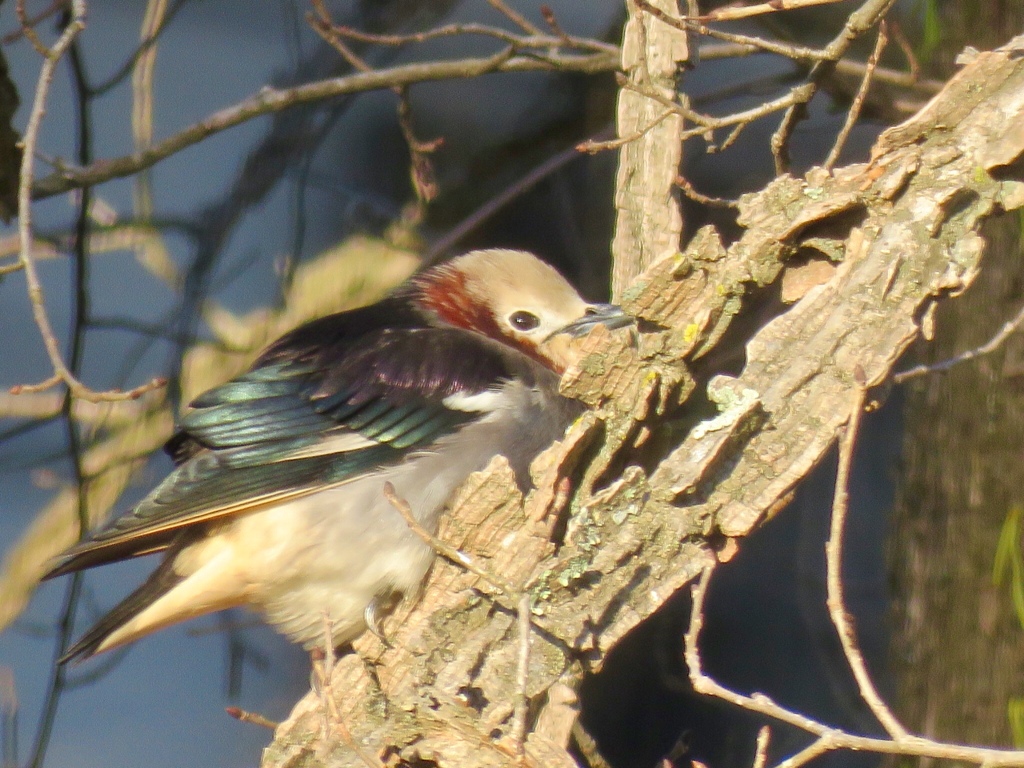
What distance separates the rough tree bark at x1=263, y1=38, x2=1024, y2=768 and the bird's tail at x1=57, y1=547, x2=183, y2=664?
2.46 ft

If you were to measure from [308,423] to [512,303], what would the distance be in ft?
2.42

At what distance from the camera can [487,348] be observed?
3199 mm

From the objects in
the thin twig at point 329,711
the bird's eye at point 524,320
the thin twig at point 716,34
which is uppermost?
the thin twig at point 716,34

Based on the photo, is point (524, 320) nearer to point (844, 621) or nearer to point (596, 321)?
point (596, 321)

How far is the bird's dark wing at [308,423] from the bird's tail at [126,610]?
8 cm

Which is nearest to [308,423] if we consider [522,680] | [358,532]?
[358,532]

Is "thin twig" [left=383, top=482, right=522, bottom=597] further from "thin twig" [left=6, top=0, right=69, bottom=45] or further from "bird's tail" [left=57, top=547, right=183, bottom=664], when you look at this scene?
"thin twig" [left=6, top=0, right=69, bottom=45]

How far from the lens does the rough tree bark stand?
2209 millimetres

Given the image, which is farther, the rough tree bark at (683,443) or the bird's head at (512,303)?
the bird's head at (512,303)

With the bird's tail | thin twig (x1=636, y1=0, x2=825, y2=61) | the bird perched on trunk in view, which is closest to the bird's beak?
the bird perched on trunk

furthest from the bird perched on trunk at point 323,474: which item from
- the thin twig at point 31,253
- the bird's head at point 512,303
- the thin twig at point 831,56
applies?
the thin twig at point 831,56

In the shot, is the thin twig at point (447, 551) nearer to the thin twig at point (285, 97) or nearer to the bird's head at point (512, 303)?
the bird's head at point (512, 303)

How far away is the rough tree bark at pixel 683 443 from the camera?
2.21 meters

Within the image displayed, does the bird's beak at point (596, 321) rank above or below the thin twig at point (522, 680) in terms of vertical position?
above
